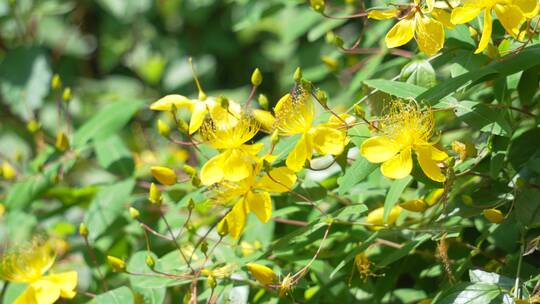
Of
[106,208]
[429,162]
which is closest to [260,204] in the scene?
[429,162]

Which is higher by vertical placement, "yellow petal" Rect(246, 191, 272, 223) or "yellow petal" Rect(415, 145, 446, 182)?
"yellow petal" Rect(415, 145, 446, 182)

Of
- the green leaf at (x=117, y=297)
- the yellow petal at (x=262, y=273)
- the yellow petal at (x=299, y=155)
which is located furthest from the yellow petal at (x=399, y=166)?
the green leaf at (x=117, y=297)

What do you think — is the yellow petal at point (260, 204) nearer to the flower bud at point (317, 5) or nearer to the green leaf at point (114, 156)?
the flower bud at point (317, 5)

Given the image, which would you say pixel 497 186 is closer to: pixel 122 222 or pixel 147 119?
pixel 122 222

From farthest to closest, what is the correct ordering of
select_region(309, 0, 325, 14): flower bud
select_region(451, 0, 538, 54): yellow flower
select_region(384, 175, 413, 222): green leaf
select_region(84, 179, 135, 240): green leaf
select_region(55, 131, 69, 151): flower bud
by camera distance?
select_region(55, 131, 69, 151): flower bud, select_region(84, 179, 135, 240): green leaf, select_region(309, 0, 325, 14): flower bud, select_region(384, 175, 413, 222): green leaf, select_region(451, 0, 538, 54): yellow flower

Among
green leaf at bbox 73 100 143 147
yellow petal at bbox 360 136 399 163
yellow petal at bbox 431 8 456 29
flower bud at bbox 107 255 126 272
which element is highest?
yellow petal at bbox 431 8 456 29

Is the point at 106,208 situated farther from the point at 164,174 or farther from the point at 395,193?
the point at 395,193

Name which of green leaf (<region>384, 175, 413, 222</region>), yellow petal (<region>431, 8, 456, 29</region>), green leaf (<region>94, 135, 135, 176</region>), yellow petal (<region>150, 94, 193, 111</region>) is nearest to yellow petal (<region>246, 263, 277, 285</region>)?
green leaf (<region>384, 175, 413, 222</region>)

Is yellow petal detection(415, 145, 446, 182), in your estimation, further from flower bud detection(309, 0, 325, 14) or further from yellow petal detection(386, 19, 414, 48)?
flower bud detection(309, 0, 325, 14)
